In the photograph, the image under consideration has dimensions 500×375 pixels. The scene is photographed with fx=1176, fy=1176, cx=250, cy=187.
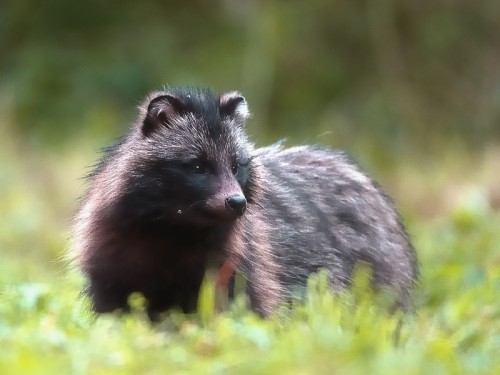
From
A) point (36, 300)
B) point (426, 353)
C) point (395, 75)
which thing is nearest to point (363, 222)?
point (36, 300)

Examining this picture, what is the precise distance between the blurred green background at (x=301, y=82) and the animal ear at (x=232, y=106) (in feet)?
24.3

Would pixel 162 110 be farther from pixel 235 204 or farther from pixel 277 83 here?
pixel 277 83

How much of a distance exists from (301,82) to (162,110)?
8.68 meters

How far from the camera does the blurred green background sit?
14734 millimetres

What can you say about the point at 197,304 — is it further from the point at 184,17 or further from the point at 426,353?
the point at 184,17

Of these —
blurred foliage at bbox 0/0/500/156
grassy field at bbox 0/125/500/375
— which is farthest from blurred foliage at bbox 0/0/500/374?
grassy field at bbox 0/125/500/375

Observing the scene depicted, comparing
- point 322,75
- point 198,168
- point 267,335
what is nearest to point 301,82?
point 322,75

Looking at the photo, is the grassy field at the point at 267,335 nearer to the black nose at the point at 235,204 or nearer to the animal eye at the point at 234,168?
the black nose at the point at 235,204

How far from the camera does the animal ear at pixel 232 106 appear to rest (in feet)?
22.6

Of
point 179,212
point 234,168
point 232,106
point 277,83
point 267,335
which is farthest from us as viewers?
point 277,83

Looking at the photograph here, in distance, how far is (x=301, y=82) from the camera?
15.3m

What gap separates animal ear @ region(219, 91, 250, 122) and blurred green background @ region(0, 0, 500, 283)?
292 inches

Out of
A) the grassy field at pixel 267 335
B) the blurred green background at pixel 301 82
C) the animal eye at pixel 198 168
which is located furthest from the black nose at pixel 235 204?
the blurred green background at pixel 301 82

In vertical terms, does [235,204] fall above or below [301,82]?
below
